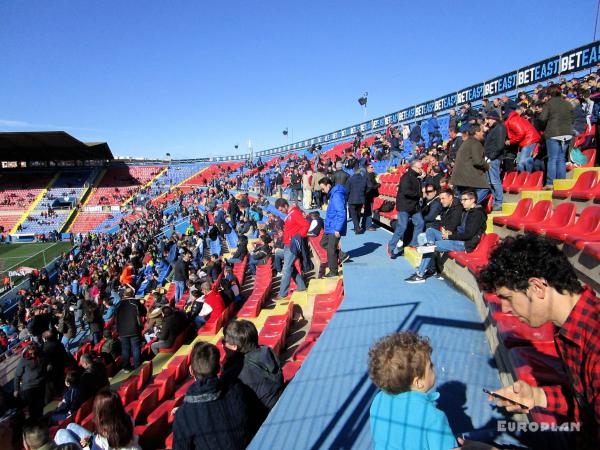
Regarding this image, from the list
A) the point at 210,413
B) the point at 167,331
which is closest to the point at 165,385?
the point at 167,331

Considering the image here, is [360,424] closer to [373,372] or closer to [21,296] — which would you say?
[373,372]

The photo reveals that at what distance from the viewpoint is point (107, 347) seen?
6.59 metres

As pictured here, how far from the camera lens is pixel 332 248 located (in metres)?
6.32

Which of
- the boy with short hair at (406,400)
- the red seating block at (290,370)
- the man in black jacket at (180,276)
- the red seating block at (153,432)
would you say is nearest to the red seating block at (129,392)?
the red seating block at (153,432)

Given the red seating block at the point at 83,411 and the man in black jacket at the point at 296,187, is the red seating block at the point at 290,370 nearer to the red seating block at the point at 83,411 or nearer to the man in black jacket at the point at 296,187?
the red seating block at the point at 83,411

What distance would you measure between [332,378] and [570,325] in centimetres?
200

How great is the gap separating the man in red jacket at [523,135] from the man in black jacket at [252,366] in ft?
16.5

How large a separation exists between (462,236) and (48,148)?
46.9 meters

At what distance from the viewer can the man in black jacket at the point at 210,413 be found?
2258 mm

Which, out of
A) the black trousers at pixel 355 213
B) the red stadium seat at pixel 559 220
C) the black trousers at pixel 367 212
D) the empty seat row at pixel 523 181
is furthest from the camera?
the black trousers at pixel 367 212

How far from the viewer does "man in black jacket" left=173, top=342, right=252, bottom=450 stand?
2.26 m

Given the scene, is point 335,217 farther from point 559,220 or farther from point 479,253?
point 559,220

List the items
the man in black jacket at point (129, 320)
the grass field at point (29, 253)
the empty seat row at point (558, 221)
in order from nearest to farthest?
the empty seat row at point (558, 221) → the man in black jacket at point (129, 320) → the grass field at point (29, 253)

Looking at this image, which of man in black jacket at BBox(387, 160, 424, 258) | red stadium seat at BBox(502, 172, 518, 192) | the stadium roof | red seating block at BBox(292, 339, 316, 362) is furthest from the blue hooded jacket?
the stadium roof
